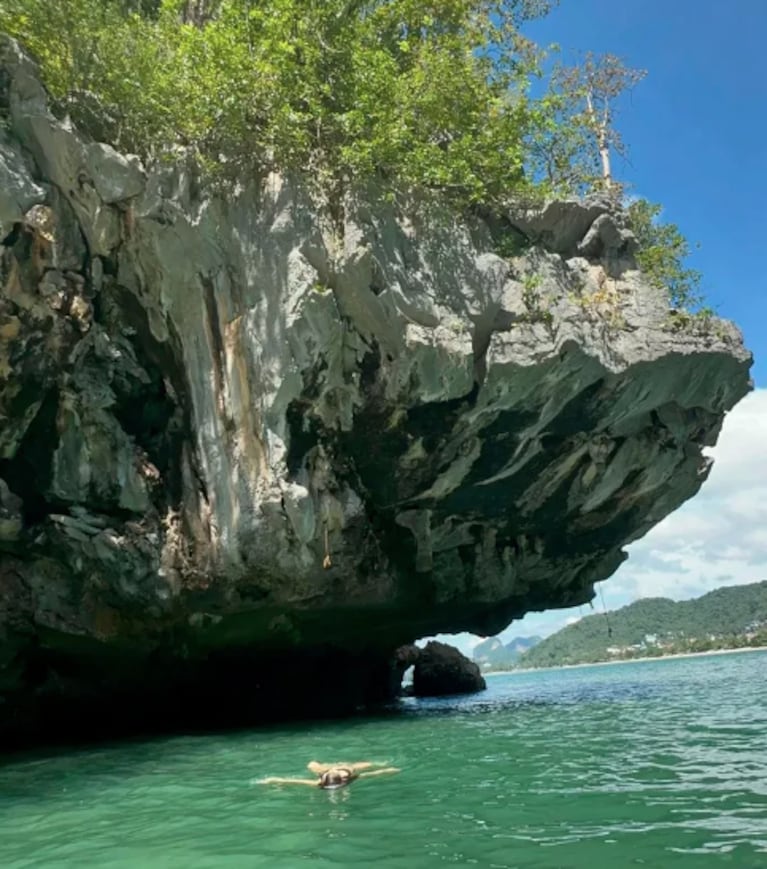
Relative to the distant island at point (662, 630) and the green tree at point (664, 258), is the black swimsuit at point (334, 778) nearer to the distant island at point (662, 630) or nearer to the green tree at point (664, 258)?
the green tree at point (664, 258)

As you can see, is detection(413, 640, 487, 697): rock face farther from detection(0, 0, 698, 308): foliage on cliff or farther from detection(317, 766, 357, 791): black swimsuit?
detection(317, 766, 357, 791): black swimsuit

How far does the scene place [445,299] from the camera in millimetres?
14023

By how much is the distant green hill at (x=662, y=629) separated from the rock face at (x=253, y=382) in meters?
80.0

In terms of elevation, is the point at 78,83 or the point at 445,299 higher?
the point at 78,83

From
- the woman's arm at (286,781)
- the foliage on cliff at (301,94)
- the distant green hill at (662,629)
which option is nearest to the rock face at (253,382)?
the foliage on cliff at (301,94)

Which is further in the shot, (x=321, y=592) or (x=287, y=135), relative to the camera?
(x=321, y=592)

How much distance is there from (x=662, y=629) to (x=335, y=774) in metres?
129

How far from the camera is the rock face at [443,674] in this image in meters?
33.1

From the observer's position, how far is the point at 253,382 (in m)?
13.4

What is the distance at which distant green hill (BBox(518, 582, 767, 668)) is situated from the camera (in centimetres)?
10544

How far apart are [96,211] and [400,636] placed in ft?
48.1

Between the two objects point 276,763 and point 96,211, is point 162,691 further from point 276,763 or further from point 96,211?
point 96,211

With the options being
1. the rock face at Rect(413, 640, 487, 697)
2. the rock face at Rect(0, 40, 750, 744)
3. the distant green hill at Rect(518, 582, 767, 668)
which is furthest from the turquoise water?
the distant green hill at Rect(518, 582, 767, 668)

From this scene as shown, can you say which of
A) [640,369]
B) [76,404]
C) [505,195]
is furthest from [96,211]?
[640,369]
